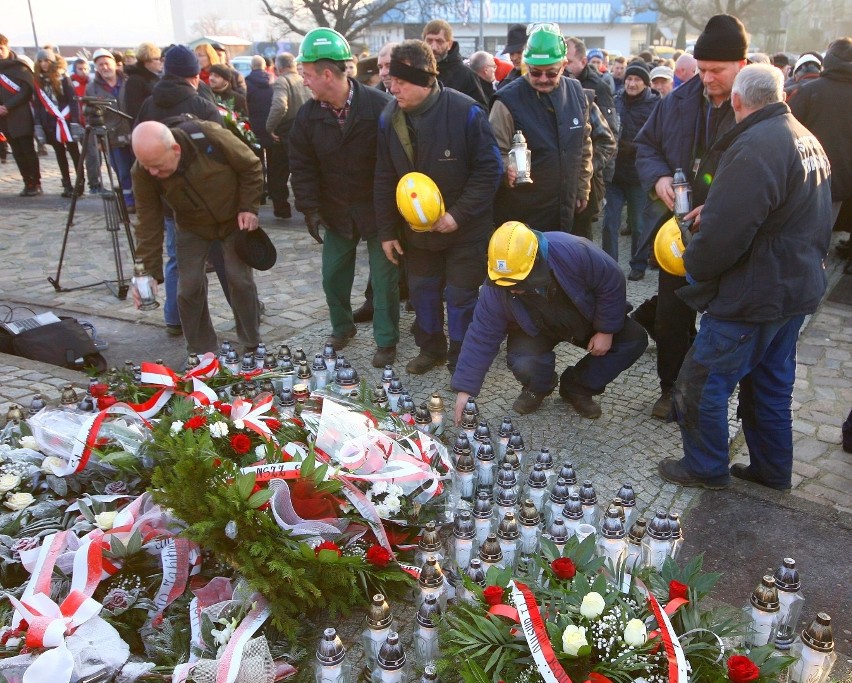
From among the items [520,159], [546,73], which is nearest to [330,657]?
[520,159]

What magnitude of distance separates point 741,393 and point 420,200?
2.31 metres

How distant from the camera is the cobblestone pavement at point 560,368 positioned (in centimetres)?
427

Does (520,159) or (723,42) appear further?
(520,159)

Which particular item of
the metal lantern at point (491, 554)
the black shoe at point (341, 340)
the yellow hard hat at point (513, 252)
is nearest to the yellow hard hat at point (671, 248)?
the yellow hard hat at point (513, 252)

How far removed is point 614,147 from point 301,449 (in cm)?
450

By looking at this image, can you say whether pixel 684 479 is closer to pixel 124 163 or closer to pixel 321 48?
pixel 321 48

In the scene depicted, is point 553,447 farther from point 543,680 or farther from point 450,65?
point 450,65

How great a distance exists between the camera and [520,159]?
17.4ft

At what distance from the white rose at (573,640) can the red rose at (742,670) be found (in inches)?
16.8

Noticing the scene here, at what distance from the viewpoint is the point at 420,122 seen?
5102 millimetres

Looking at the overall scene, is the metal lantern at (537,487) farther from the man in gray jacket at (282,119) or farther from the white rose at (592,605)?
the man in gray jacket at (282,119)

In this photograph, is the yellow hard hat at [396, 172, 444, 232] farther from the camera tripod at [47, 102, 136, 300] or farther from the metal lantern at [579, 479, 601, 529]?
the camera tripod at [47, 102, 136, 300]

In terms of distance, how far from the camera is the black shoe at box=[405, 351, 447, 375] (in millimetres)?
5672

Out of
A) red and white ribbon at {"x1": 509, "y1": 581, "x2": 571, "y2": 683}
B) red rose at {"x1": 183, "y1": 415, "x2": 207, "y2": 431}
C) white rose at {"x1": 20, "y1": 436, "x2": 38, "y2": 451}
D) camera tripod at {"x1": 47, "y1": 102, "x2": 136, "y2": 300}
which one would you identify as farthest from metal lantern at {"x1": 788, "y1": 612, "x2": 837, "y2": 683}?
camera tripod at {"x1": 47, "y1": 102, "x2": 136, "y2": 300}
